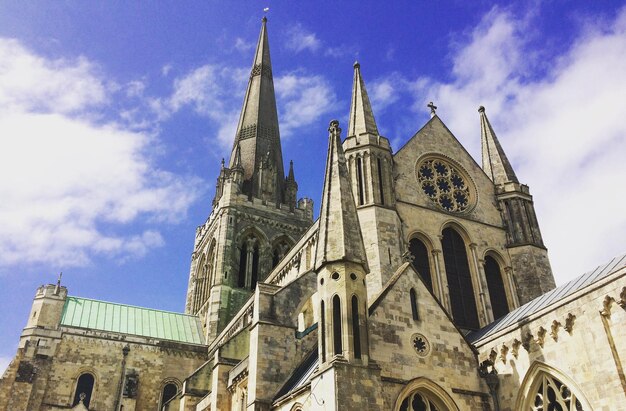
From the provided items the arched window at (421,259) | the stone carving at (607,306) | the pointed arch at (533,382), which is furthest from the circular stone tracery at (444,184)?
the stone carving at (607,306)

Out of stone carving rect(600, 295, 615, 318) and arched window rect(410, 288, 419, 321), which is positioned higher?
arched window rect(410, 288, 419, 321)

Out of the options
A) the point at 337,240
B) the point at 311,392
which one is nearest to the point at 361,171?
the point at 337,240

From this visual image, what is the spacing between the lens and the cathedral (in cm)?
1275

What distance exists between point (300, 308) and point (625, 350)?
9.23 meters

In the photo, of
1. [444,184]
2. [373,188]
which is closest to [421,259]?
[373,188]

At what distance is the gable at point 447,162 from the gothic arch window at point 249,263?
18.3m

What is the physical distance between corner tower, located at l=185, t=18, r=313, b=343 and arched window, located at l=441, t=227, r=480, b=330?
1798 centimetres

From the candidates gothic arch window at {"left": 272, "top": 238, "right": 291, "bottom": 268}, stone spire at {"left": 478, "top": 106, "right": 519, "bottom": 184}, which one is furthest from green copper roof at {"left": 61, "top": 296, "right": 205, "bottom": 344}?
stone spire at {"left": 478, "top": 106, "right": 519, "bottom": 184}

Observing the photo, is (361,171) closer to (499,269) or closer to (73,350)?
(499,269)

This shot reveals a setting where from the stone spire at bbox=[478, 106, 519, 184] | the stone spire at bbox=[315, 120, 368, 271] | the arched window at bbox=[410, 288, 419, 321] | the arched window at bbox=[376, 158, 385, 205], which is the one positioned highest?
the stone spire at bbox=[478, 106, 519, 184]

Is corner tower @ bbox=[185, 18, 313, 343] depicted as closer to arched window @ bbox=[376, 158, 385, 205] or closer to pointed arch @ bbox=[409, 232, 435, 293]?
pointed arch @ bbox=[409, 232, 435, 293]

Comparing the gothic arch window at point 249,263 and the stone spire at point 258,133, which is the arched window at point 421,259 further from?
the stone spire at point 258,133

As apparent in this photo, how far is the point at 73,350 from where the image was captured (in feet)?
95.9

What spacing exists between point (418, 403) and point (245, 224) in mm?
27528
